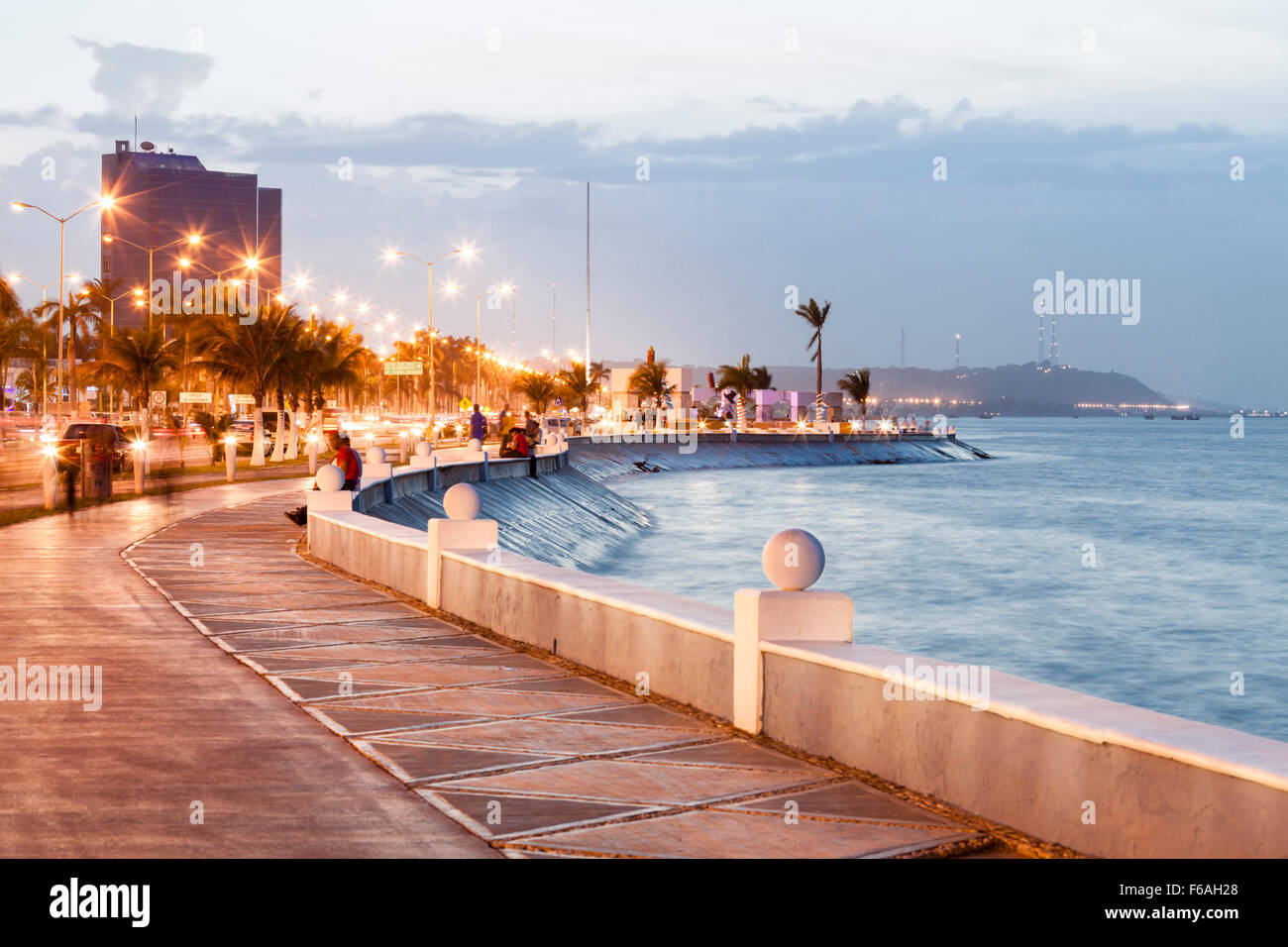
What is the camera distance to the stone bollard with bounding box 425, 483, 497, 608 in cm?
1424

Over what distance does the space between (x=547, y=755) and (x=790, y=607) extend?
69.6 inches

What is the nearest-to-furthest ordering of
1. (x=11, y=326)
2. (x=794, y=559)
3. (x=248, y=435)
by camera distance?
1. (x=794, y=559)
2. (x=248, y=435)
3. (x=11, y=326)

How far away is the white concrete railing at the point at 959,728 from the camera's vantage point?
5.46 meters

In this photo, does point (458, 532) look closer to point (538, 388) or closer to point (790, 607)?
point (790, 607)

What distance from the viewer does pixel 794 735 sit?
8258mm

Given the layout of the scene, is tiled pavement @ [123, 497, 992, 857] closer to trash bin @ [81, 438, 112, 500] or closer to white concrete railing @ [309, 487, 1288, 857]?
white concrete railing @ [309, 487, 1288, 857]

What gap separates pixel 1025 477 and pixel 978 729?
111 meters

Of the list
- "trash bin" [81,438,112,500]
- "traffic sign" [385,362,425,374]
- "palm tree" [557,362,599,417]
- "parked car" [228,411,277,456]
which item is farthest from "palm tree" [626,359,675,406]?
"trash bin" [81,438,112,500]

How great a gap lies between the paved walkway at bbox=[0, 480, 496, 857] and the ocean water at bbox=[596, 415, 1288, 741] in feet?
76.3

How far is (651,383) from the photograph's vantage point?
384ft

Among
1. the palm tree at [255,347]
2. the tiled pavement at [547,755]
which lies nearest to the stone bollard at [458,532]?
the tiled pavement at [547,755]

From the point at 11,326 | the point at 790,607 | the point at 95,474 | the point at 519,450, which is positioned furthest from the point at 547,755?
the point at 11,326
